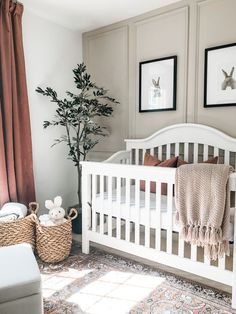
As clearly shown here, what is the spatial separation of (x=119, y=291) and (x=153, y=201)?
2.27 feet

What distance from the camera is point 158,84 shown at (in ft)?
8.98

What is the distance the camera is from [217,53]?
2369mm

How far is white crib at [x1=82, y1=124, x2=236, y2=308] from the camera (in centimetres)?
183

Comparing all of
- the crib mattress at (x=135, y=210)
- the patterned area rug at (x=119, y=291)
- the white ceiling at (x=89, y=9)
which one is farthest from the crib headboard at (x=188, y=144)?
the white ceiling at (x=89, y=9)

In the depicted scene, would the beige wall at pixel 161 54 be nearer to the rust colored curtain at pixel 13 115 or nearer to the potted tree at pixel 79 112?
the potted tree at pixel 79 112

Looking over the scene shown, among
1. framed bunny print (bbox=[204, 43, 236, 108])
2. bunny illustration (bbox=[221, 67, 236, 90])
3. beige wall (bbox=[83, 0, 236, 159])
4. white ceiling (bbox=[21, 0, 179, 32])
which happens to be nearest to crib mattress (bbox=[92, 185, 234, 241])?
beige wall (bbox=[83, 0, 236, 159])

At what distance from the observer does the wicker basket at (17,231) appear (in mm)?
2143

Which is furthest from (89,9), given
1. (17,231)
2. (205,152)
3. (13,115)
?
(17,231)

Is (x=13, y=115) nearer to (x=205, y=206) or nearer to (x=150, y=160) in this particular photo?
(x=150, y=160)

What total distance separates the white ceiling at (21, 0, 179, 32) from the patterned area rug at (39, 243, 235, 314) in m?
2.30

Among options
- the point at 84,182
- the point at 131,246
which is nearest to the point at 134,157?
the point at 84,182

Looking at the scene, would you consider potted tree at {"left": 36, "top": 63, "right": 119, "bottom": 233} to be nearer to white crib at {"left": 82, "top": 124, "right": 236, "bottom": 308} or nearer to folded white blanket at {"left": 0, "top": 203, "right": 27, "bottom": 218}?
white crib at {"left": 82, "top": 124, "right": 236, "bottom": 308}

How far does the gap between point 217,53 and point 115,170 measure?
1349 mm

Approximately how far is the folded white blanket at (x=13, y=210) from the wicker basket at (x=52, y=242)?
0.50ft
